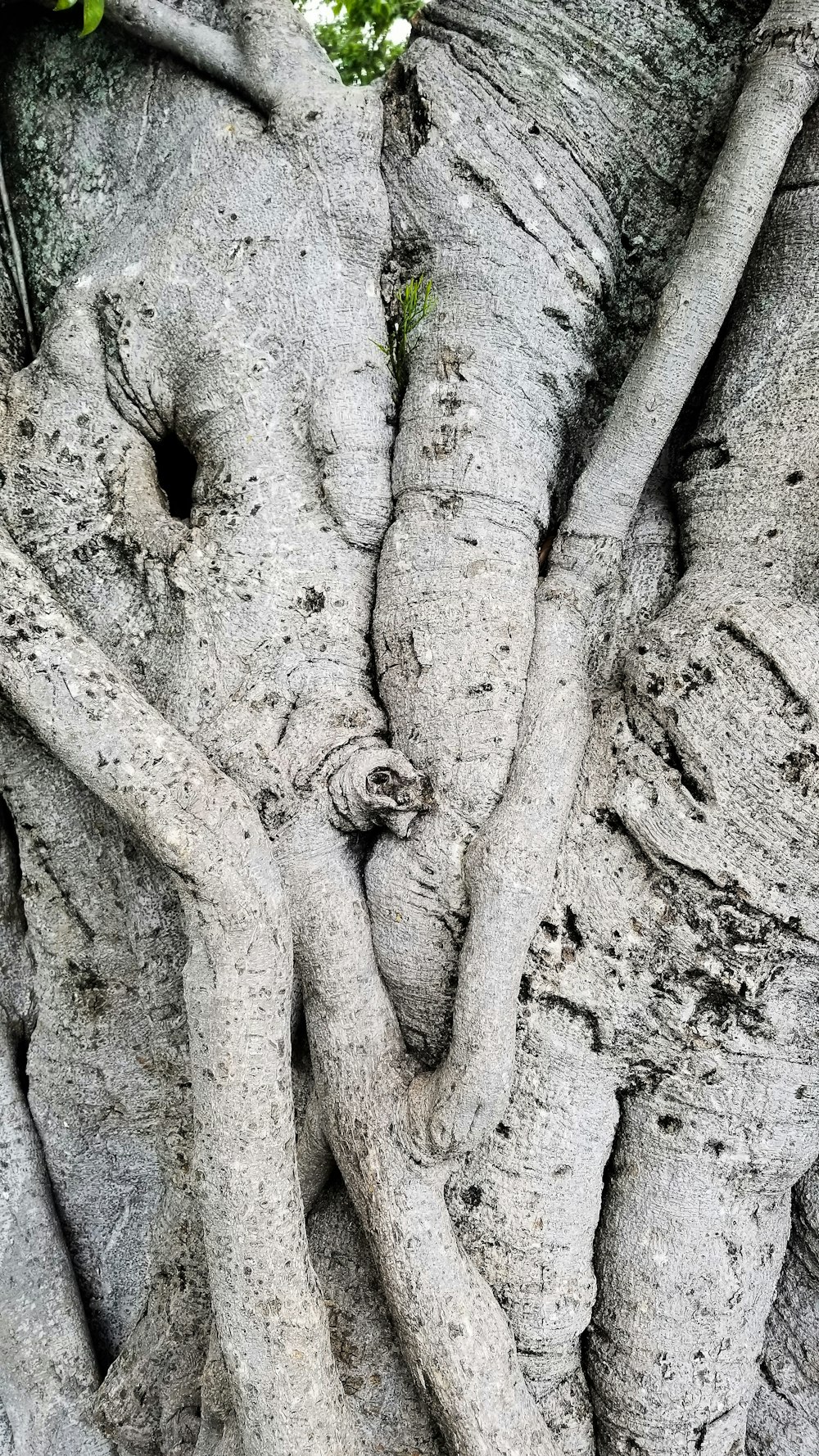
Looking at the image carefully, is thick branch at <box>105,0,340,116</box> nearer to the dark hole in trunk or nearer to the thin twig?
the thin twig

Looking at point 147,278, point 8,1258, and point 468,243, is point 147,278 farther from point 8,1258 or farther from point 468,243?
point 8,1258

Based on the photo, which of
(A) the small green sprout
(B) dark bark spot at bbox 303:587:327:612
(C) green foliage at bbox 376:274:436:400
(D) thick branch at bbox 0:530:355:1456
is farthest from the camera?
(C) green foliage at bbox 376:274:436:400

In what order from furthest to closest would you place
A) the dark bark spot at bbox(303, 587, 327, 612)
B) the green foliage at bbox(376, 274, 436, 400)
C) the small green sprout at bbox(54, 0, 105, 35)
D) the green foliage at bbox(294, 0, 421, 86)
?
the green foliage at bbox(294, 0, 421, 86), the green foliage at bbox(376, 274, 436, 400), the dark bark spot at bbox(303, 587, 327, 612), the small green sprout at bbox(54, 0, 105, 35)

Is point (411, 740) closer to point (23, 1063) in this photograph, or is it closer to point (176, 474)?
point (176, 474)

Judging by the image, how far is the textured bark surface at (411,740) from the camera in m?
1.88

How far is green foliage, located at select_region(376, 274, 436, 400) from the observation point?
2.24 metres

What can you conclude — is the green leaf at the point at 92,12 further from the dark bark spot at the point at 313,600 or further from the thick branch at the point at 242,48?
the dark bark spot at the point at 313,600

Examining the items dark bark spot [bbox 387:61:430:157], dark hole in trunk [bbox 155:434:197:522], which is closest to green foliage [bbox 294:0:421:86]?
dark bark spot [bbox 387:61:430:157]

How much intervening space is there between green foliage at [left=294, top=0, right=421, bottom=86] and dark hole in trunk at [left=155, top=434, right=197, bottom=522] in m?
2.08

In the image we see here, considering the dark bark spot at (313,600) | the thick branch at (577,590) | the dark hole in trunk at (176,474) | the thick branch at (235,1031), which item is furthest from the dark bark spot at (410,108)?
the thick branch at (235,1031)

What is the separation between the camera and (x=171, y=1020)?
223 centimetres

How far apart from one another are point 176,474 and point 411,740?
32.9 inches

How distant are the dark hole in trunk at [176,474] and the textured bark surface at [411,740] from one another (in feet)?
0.03

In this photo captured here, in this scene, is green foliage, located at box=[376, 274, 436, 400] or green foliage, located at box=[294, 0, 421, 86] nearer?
green foliage, located at box=[376, 274, 436, 400]
